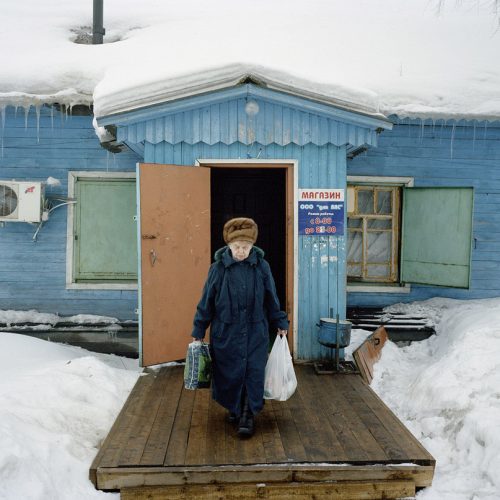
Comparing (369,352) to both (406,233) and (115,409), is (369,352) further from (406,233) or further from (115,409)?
(115,409)

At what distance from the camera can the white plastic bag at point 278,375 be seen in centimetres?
396

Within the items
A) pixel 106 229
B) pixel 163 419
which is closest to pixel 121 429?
pixel 163 419

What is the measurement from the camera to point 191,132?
559cm

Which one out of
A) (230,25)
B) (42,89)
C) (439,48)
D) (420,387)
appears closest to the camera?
(420,387)

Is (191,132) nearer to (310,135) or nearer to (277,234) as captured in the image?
(310,135)

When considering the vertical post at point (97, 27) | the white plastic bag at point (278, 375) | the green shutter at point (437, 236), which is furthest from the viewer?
the vertical post at point (97, 27)

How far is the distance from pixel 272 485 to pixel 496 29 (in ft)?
34.6

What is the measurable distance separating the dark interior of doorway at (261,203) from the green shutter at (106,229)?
1.37 metres

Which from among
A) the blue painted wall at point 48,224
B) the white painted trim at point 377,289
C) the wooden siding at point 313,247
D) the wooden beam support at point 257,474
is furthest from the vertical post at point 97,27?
the wooden beam support at point 257,474

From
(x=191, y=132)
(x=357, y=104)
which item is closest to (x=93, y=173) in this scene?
(x=191, y=132)

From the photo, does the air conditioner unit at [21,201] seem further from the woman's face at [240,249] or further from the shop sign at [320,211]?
the woman's face at [240,249]

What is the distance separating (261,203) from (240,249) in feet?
14.3

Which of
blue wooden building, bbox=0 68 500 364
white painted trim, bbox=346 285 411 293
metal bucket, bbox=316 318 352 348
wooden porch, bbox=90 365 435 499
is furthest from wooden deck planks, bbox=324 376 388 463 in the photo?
white painted trim, bbox=346 285 411 293

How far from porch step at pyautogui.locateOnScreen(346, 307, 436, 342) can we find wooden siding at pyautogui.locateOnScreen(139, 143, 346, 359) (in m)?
1.60
